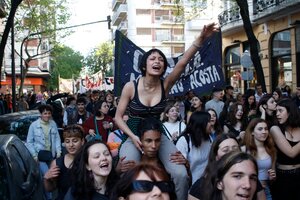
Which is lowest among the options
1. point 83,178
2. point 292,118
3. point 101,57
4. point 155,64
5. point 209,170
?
point 83,178

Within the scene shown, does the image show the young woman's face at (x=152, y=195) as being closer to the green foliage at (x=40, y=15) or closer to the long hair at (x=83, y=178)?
the long hair at (x=83, y=178)

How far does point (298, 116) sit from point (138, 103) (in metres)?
2.40

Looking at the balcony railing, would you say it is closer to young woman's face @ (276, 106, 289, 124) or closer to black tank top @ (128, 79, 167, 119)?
young woman's face @ (276, 106, 289, 124)

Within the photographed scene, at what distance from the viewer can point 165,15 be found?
2987 inches

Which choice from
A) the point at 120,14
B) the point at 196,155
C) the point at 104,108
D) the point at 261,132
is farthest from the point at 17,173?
the point at 120,14

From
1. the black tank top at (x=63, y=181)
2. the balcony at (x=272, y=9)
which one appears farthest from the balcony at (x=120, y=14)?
the black tank top at (x=63, y=181)

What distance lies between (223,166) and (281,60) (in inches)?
960

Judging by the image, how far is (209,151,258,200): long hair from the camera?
3457mm

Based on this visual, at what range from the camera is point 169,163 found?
15.0 feet

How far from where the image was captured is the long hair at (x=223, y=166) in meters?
3.46

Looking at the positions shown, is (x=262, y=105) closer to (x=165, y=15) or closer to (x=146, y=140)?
(x=146, y=140)

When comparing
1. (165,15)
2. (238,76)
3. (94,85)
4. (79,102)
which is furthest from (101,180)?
(165,15)

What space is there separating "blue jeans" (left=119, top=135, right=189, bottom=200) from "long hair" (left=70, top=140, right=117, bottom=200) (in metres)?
0.41

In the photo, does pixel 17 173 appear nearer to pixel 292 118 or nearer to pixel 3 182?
pixel 3 182
